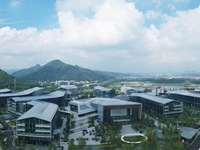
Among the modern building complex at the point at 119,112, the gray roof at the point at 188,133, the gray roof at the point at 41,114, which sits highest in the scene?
the gray roof at the point at 41,114

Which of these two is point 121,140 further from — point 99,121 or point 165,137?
point 99,121

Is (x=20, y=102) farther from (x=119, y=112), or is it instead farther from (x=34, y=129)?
(x=119, y=112)

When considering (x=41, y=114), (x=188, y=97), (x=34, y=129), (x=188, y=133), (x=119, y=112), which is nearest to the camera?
(x=34, y=129)

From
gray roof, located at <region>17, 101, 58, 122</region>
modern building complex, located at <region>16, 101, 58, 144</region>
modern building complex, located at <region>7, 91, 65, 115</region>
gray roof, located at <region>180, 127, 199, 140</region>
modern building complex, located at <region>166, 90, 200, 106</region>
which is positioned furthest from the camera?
modern building complex, located at <region>166, 90, 200, 106</region>

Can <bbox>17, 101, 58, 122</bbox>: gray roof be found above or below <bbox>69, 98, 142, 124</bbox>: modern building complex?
above

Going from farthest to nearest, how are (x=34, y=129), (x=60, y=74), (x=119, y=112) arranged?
(x=60, y=74) < (x=119, y=112) < (x=34, y=129)

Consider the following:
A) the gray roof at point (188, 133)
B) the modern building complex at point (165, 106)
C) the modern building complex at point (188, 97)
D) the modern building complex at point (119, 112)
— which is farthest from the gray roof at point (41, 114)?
the modern building complex at point (188, 97)

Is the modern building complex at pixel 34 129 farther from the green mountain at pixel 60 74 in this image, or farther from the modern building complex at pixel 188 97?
the green mountain at pixel 60 74

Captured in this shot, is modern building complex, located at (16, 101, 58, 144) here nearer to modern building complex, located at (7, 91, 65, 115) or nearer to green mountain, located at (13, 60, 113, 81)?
→ modern building complex, located at (7, 91, 65, 115)

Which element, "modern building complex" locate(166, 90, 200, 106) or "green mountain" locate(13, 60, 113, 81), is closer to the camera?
"modern building complex" locate(166, 90, 200, 106)

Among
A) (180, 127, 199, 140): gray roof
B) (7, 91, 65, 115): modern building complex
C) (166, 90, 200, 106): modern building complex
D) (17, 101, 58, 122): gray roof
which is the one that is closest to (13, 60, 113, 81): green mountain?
(166, 90, 200, 106): modern building complex

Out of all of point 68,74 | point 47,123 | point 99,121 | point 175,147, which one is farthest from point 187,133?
point 68,74

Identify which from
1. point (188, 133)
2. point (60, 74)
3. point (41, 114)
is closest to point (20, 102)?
point (41, 114)
